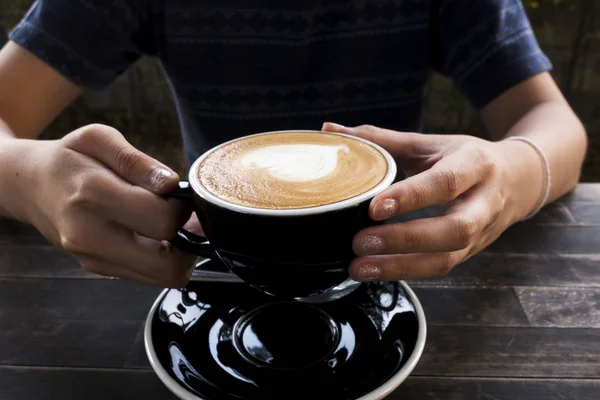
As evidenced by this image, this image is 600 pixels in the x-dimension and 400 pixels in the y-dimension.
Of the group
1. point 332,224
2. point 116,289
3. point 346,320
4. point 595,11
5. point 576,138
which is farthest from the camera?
point 595,11

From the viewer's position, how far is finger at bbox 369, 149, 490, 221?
1.43ft

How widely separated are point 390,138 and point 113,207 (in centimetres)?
32

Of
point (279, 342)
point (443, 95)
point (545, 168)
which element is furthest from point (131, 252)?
point (443, 95)

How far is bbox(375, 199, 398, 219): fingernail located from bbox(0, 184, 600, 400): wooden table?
0.17 metres

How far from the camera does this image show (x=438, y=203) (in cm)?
50

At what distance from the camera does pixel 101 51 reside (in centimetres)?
93

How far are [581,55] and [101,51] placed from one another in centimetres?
185

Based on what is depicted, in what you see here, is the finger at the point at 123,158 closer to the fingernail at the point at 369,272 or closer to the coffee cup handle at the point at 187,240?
the coffee cup handle at the point at 187,240

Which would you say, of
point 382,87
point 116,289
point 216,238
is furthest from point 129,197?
point 382,87

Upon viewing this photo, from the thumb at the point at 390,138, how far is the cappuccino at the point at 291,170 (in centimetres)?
4

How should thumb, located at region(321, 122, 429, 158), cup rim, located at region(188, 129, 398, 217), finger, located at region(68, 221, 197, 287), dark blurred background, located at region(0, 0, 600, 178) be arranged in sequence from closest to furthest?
cup rim, located at region(188, 129, 398, 217), finger, located at region(68, 221, 197, 287), thumb, located at region(321, 122, 429, 158), dark blurred background, located at region(0, 0, 600, 178)

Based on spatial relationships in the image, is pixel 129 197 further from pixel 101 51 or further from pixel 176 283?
pixel 101 51

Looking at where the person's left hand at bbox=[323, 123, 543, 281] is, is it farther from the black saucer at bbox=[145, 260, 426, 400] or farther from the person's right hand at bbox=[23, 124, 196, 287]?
the person's right hand at bbox=[23, 124, 196, 287]

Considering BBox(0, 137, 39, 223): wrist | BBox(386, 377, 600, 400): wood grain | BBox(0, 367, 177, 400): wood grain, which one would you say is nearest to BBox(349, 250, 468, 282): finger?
BBox(386, 377, 600, 400): wood grain
